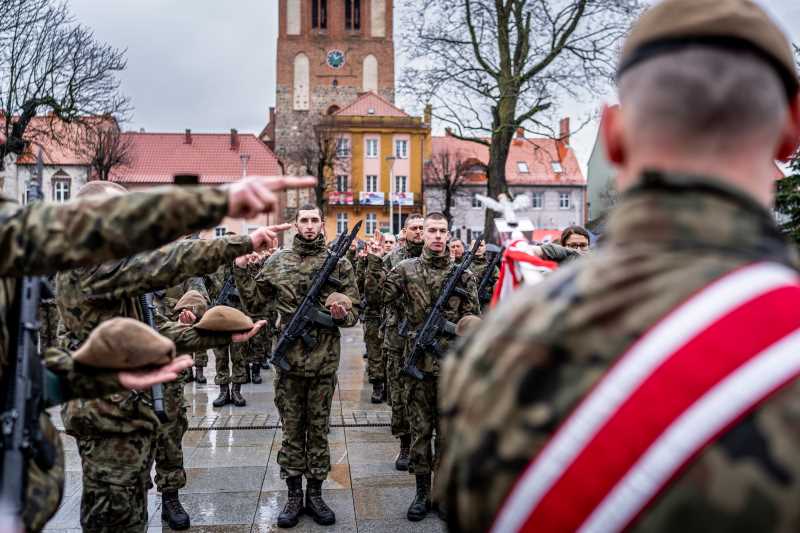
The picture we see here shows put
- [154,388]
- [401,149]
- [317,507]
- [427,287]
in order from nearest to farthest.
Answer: [154,388] < [317,507] < [427,287] < [401,149]

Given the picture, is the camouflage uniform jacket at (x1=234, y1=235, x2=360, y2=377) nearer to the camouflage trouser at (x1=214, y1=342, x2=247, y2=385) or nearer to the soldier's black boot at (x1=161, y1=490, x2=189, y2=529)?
the soldier's black boot at (x1=161, y1=490, x2=189, y2=529)

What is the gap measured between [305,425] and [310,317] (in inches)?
34.3

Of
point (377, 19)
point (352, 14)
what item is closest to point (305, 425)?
point (377, 19)

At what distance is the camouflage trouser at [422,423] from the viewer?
5.67 metres

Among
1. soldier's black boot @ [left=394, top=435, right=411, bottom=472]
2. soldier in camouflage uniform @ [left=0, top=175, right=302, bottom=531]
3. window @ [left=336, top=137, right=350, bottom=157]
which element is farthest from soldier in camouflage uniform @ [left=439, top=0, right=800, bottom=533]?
window @ [left=336, top=137, right=350, bottom=157]

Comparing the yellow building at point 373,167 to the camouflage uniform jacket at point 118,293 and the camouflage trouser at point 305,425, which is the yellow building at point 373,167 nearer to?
the camouflage trouser at point 305,425

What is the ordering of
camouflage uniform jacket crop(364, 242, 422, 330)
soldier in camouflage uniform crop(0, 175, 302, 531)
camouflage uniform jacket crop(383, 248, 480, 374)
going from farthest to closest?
camouflage uniform jacket crop(364, 242, 422, 330)
camouflage uniform jacket crop(383, 248, 480, 374)
soldier in camouflage uniform crop(0, 175, 302, 531)

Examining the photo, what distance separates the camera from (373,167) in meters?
57.2

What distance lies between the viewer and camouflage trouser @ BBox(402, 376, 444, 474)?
18.6ft

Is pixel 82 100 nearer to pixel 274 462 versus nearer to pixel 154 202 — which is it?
pixel 274 462

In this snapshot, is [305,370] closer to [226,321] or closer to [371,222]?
[226,321]

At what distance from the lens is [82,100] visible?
19.9 metres

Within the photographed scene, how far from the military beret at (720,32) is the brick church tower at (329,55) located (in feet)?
212

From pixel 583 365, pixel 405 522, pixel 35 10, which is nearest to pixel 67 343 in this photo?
pixel 405 522
